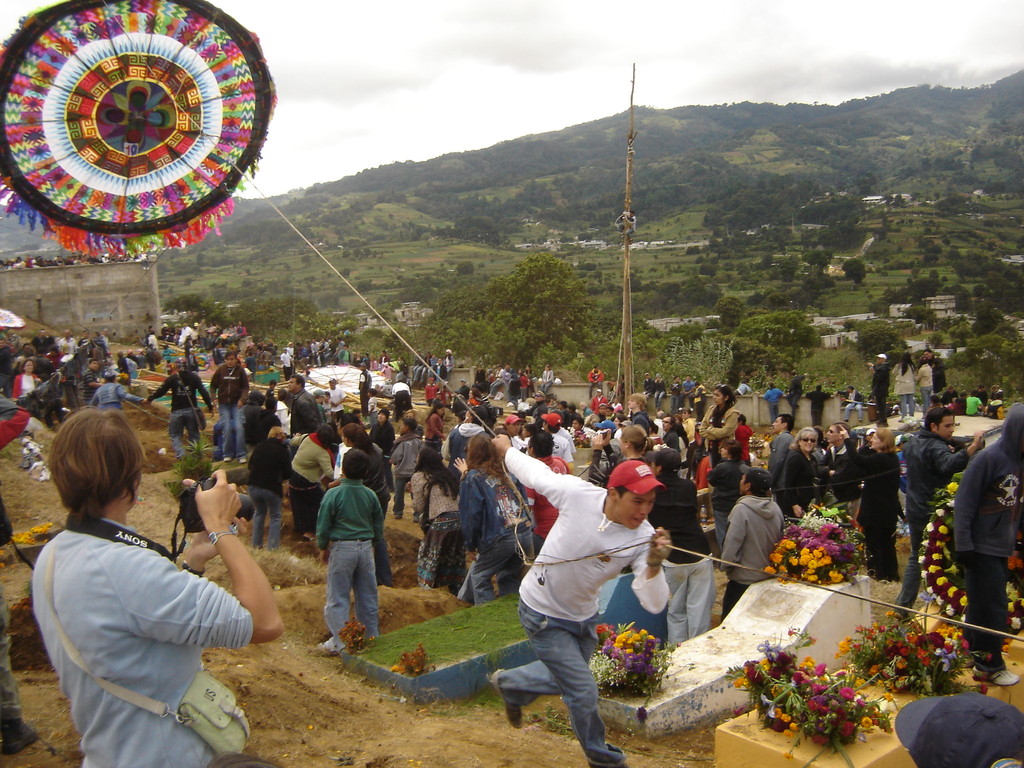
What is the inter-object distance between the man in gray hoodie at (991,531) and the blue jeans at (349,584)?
4193 mm

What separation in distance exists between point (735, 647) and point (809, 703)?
5.46 feet

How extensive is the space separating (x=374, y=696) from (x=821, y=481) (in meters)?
5.66

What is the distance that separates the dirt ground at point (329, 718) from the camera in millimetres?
4891

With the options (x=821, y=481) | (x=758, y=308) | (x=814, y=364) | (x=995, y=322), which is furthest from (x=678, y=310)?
(x=821, y=481)

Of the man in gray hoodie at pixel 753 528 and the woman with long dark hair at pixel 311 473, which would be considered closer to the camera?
the man in gray hoodie at pixel 753 528

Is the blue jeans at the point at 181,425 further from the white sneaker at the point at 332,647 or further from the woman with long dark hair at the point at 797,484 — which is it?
the woman with long dark hair at the point at 797,484

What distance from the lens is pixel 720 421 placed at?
11266 mm

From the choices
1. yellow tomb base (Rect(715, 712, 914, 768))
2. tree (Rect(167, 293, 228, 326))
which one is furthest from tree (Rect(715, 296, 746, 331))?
yellow tomb base (Rect(715, 712, 914, 768))

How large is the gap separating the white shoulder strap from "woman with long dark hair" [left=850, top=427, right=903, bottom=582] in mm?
7670

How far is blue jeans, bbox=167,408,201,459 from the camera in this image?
43.2ft

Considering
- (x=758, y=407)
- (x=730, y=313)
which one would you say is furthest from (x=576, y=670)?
(x=730, y=313)

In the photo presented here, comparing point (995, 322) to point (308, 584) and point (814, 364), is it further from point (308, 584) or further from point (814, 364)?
point (308, 584)

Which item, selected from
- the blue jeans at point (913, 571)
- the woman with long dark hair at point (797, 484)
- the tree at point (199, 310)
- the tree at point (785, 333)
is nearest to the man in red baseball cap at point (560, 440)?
the woman with long dark hair at point (797, 484)

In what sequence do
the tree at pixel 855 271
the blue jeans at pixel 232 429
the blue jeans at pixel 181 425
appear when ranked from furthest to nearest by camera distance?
the tree at pixel 855 271, the blue jeans at pixel 232 429, the blue jeans at pixel 181 425
